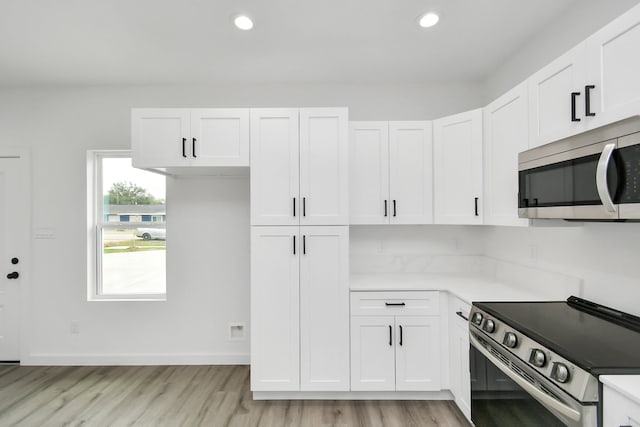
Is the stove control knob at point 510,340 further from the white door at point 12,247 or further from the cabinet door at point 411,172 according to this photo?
the white door at point 12,247

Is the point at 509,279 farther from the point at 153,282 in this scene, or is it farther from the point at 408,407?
the point at 153,282

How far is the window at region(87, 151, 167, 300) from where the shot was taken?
3260mm

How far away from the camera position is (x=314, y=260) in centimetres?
246

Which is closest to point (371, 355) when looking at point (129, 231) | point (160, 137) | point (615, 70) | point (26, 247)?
point (615, 70)

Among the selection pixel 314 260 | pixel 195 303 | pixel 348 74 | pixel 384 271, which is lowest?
pixel 195 303

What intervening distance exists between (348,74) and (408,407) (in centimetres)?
287

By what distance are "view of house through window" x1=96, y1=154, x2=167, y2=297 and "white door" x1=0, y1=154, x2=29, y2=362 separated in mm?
714

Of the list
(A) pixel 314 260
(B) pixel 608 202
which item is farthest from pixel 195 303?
(B) pixel 608 202

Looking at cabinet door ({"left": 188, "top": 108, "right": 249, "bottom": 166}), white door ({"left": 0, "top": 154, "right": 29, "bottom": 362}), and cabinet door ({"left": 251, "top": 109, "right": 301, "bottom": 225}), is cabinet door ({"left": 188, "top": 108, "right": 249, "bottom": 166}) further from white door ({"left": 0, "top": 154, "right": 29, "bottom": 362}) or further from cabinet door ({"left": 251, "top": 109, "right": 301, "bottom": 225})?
white door ({"left": 0, "top": 154, "right": 29, "bottom": 362})

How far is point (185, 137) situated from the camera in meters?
2.51

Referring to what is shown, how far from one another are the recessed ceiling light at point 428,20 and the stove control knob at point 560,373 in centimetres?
210

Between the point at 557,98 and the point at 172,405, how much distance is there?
131 inches

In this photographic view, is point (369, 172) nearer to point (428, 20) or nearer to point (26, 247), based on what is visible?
point (428, 20)

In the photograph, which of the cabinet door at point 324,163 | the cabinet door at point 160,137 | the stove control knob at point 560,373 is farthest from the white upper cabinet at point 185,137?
the stove control knob at point 560,373
